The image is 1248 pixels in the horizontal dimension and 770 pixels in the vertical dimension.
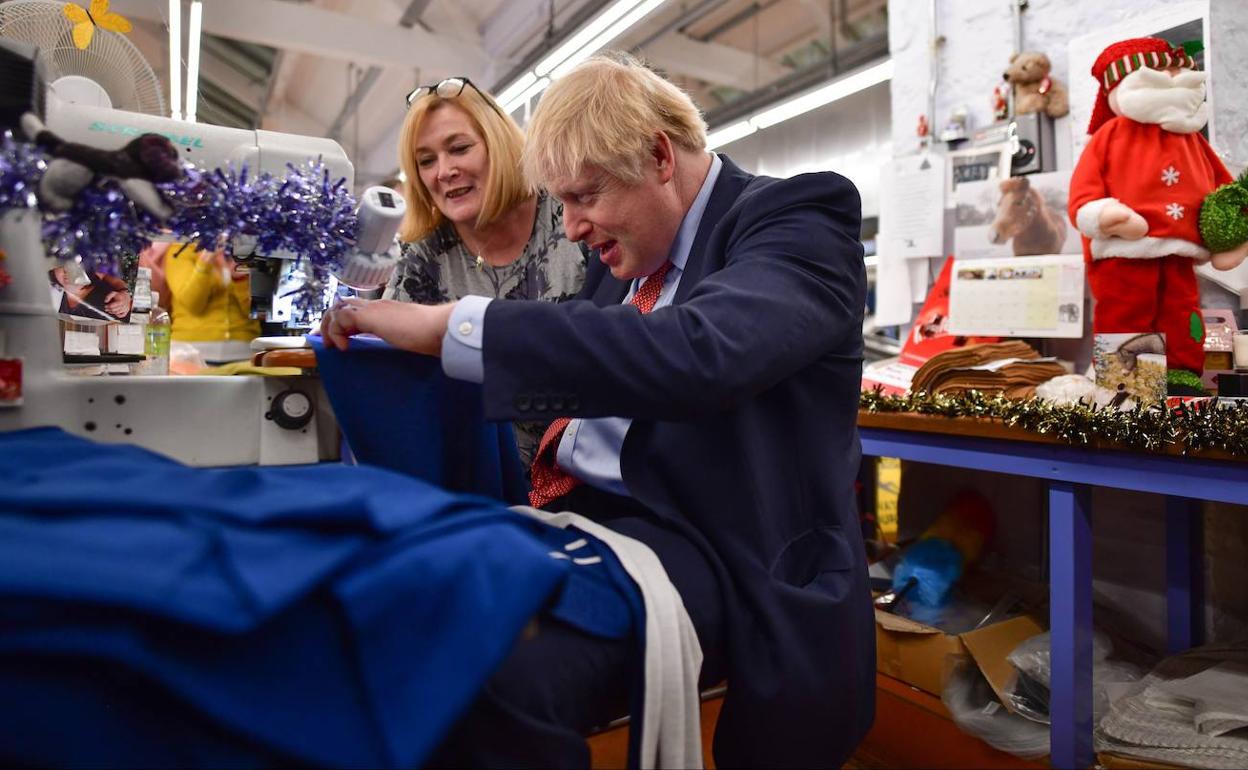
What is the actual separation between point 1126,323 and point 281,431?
184 centimetres

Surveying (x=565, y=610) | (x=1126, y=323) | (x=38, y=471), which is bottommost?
(x=565, y=610)

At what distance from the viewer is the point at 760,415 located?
87cm

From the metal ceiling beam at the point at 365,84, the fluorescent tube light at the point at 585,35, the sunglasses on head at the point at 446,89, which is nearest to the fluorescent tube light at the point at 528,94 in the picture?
the fluorescent tube light at the point at 585,35

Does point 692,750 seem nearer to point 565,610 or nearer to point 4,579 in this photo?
point 565,610

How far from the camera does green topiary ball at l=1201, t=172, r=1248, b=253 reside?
1.67 metres

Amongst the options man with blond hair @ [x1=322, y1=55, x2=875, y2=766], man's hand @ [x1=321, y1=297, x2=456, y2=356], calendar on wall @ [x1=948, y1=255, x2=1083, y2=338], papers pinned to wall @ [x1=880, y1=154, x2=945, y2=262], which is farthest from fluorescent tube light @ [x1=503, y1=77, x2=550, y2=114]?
man's hand @ [x1=321, y1=297, x2=456, y2=356]

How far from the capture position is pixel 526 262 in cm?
177

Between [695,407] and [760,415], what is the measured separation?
162 mm

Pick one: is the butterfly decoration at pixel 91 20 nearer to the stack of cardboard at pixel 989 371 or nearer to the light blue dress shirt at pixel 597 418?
the light blue dress shirt at pixel 597 418

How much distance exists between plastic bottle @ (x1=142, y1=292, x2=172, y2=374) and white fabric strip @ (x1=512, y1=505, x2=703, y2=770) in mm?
1183

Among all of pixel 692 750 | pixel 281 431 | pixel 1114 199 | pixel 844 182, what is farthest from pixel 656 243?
pixel 1114 199

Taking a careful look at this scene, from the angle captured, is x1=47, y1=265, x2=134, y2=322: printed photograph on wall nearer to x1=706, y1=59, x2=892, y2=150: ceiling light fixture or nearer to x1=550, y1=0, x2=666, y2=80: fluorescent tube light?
x1=550, y1=0, x2=666, y2=80: fluorescent tube light

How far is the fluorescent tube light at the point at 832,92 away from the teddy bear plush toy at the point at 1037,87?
1.74 metres

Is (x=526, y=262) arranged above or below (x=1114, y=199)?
below
